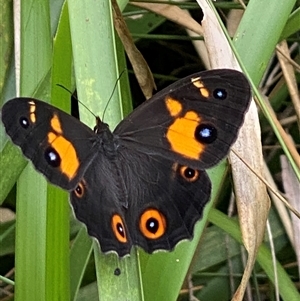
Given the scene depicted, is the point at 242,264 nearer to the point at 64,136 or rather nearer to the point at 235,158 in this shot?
the point at 235,158

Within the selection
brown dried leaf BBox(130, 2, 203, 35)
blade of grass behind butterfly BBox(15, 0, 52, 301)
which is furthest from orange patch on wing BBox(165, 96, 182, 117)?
brown dried leaf BBox(130, 2, 203, 35)

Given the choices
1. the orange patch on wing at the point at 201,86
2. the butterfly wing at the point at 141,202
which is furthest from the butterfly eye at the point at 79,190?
the orange patch on wing at the point at 201,86

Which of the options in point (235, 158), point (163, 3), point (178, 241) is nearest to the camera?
point (178, 241)

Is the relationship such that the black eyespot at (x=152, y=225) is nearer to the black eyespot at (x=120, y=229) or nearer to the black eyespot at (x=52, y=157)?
the black eyespot at (x=120, y=229)

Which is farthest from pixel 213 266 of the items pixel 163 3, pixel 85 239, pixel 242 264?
pixel 163 3

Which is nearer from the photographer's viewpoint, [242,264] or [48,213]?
[48,213]
